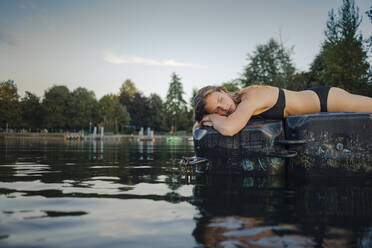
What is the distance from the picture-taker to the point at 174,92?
8631cm

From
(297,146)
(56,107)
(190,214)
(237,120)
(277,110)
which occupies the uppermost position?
(56,107)

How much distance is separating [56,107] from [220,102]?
74977 mm

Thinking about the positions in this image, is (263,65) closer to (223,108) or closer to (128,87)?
(223,108)

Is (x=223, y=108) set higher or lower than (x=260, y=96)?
lower

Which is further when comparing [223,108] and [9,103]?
[9,103]

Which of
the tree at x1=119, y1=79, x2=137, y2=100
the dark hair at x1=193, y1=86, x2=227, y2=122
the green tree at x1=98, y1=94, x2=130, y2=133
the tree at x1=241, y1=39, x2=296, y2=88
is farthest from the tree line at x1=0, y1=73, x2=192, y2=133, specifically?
the dark hair at x1=193, y1=86, x2=227, y2=122

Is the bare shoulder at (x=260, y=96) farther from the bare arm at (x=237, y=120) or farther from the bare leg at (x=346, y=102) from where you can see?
the bare leg at (x=346, y=102)

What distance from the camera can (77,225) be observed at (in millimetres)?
1707

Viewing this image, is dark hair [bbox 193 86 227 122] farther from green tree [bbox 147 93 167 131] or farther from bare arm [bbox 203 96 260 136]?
green tree [bbox 147 93 167 131]

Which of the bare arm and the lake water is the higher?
the bare arm

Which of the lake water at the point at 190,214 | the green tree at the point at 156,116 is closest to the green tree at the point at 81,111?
the green tree at the point at 156,116

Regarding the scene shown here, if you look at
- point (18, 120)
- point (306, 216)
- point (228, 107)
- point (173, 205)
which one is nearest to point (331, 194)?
point (306, 216)

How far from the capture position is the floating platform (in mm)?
3246

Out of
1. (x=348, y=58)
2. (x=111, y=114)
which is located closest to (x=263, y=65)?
(x=348, y=58)
